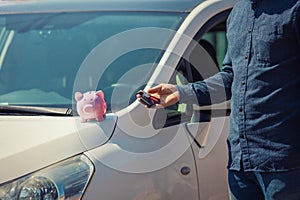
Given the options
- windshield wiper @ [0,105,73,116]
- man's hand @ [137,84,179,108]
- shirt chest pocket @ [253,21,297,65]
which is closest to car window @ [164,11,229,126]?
man's hand @ [137,84,179,108]

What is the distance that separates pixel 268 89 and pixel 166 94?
53 cm

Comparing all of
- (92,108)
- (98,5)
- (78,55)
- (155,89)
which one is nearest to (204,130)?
(155,89)

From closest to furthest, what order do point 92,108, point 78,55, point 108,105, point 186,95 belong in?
point 186,95, point 92,108, point 108,105, point 78,55

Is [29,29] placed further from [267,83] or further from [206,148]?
[267,83]

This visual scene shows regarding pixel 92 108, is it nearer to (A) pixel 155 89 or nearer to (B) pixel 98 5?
(A) pixel 155 89

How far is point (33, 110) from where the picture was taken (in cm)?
312

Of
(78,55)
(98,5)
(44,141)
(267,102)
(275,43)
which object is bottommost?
(44,141)

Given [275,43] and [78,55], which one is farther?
[78,55]

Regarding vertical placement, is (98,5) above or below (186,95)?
above

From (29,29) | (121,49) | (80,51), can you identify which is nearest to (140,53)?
(121,49)

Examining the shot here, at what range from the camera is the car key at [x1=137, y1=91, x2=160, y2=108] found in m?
2.66

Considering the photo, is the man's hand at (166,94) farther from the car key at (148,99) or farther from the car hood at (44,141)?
the car hood at (44,141)

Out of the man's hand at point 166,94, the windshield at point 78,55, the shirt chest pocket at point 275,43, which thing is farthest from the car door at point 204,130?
the shirt chest pocket at point 275,43

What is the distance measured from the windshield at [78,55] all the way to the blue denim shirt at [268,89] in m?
0.81
